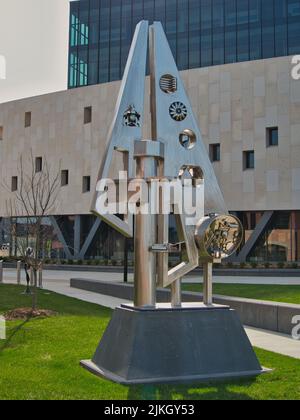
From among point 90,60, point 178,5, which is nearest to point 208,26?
point 178,5

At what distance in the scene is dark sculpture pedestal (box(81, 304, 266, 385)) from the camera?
746 centimetres

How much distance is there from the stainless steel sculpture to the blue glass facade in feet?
180

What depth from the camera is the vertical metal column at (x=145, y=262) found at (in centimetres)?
801

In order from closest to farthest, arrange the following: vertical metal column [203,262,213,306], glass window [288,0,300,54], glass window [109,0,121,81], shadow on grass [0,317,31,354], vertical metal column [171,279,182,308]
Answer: vertical metal column [171,279,182,308]
vertical metal column [203,262,213,306]
shadow on grass [0,317,31,354]
glass window [288,0,300,54]
glass window [109,0,121,81]

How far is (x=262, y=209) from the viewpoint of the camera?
36.8 metres

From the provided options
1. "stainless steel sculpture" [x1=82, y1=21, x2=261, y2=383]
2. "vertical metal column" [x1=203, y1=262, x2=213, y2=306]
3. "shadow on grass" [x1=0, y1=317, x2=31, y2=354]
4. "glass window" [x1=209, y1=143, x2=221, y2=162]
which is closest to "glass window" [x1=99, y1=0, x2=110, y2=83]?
"glass window" [x1=209, y1=143, x2=221, y2=162]

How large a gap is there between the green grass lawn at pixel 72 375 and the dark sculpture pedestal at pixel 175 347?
0.73 ft

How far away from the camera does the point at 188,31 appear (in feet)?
208

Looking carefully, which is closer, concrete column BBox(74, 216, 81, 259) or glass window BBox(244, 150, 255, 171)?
glass window BBox(244, 150, 255, 171)

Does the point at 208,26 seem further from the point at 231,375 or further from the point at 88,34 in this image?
the point at 231,375

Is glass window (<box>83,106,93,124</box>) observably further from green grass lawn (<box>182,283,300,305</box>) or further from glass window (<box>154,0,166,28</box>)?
green grass lawn (<box>182,283,300,305</box>)

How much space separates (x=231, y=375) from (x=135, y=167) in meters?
3.23

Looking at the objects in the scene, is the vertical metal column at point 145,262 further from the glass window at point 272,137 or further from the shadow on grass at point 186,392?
the glass window at point 272,137

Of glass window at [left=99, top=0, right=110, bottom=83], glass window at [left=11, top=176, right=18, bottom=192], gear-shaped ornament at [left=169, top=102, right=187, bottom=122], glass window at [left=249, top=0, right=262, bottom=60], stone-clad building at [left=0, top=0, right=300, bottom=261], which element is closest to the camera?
gear-shaped ornament at [left=169, top=102, right=187, bottom=122]
